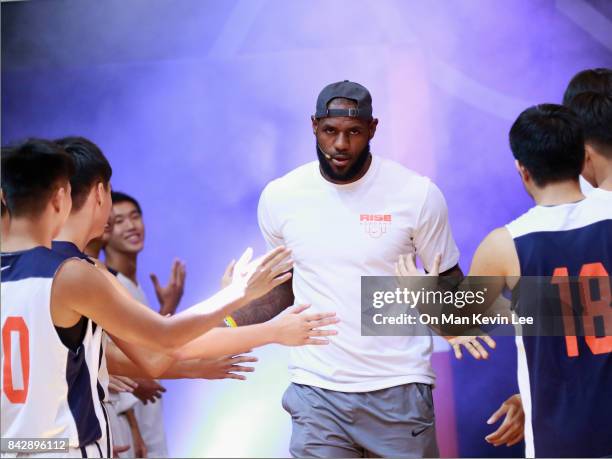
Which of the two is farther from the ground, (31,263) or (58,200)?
(58,200)

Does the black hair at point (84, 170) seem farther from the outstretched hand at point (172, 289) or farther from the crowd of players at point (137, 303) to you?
the outstretched hand at point (172, 289)

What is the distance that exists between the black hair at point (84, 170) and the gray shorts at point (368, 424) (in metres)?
1.36

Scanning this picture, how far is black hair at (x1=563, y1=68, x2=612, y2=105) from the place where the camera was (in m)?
4.43

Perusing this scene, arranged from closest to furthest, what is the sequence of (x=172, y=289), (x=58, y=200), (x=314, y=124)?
1. (x=58, y=200)
2. (x=314, y=124)
3. (x=172, y=289)

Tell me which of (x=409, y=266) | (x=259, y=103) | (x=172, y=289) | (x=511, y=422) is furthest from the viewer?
(x=172, y=289)

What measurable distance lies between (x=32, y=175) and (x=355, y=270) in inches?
57.7

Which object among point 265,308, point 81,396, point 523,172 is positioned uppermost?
point 523,172

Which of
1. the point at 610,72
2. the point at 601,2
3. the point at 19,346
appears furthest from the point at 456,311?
the point at 19,346

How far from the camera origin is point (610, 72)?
442cm

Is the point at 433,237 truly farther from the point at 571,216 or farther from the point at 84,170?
the point at 84,170

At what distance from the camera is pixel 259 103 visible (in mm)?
4820

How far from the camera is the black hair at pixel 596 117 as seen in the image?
14.3 ft

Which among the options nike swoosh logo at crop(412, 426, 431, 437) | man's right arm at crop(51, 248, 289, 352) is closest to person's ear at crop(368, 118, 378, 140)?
man's right arm at crop(51, 248, 289, 352)

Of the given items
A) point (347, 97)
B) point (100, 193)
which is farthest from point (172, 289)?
point (347, 97)
